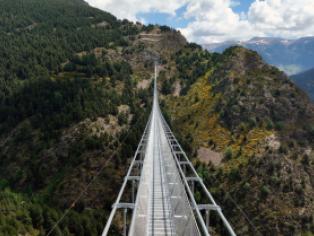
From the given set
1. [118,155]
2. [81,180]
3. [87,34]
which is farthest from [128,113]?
[87,34]

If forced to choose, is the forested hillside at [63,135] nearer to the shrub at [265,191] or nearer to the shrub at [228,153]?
the shrub at [228,153]

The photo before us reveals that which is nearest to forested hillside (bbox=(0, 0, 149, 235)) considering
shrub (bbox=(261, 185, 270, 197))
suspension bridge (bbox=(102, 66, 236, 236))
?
suspension bridge (bbox=(102, 66, 236, 236))

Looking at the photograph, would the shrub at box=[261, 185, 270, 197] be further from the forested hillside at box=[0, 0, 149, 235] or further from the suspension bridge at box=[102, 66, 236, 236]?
the forested hillside at box=[0, 0, 149, 235]

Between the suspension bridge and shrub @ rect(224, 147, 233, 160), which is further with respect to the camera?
shrub @ rect(224, 147, 233, 160)

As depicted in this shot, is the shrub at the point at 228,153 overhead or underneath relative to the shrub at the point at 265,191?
overhead

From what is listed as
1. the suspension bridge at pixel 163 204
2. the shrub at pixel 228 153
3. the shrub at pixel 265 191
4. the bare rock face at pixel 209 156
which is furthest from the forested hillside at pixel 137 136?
the suspension bridge at pixel 163 204

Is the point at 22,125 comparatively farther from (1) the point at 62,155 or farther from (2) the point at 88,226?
(2) the point at 88,226

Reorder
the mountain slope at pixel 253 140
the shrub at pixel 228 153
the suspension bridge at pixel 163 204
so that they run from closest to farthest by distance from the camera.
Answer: the suspension bridge at pixel 163 204 < the mountain slope at pixel 253 140 < the shrub at pixel 228 153

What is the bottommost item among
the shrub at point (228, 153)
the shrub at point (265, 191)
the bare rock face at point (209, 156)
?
the shrub at point (265, 191)
